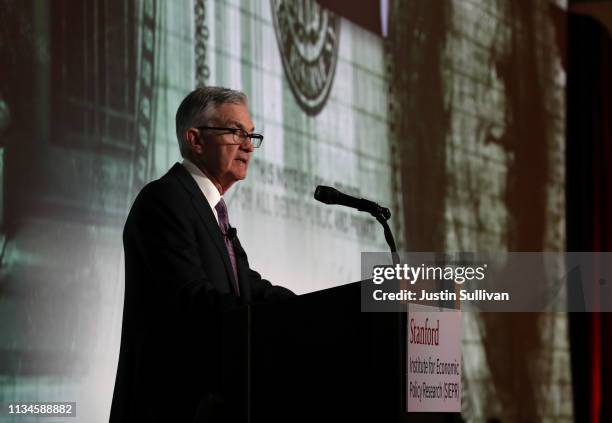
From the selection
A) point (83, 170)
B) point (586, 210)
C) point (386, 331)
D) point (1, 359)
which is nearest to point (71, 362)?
point (1, 359)

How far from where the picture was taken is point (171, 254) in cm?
284

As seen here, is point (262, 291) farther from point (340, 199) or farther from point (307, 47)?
point (307, 47)

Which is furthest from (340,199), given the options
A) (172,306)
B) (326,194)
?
(172,306)

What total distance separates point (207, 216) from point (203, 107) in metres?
0.35

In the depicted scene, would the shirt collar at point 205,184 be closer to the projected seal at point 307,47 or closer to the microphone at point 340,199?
the microphone at point 340,199

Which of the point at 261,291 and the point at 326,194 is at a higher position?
the point at 326,194

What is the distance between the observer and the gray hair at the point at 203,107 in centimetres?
319

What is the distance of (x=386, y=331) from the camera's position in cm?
244

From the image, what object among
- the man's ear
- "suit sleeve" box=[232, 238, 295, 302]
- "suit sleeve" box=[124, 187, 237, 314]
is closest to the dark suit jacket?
"suit sleeve" box=[124, 187, 237, 314]

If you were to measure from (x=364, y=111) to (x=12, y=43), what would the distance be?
2.37m

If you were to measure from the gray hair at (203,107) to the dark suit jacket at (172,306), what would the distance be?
18cm

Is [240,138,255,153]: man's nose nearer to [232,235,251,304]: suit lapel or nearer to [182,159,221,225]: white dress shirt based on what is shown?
[182,159,221,225]: white dress shirt
